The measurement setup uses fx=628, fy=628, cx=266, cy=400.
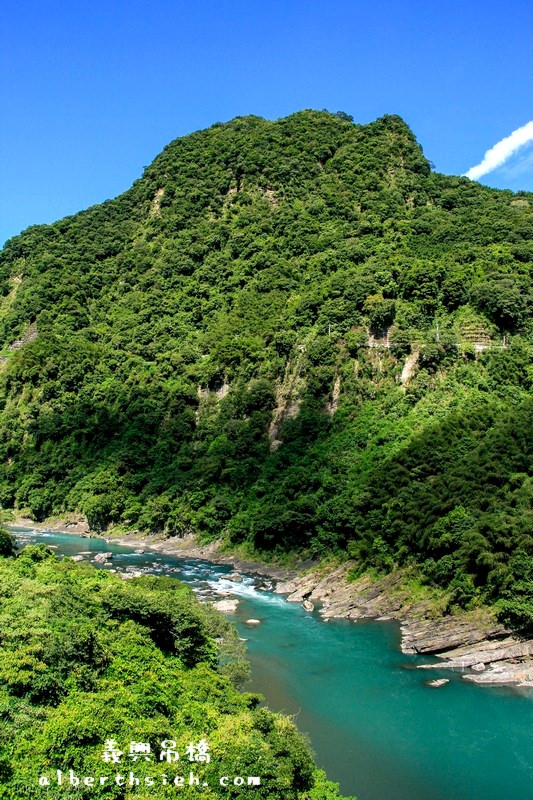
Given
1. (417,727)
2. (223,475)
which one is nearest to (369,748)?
(417,727)

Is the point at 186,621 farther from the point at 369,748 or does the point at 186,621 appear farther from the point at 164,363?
the point at 164,363

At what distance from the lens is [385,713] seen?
36312 millimetres

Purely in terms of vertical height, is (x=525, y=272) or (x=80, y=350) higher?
(x=525, y=272)

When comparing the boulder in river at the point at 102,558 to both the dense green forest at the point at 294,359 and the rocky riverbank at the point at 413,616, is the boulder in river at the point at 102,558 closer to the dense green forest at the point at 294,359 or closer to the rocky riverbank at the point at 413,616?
the rocky riverbank at the point at 413,616

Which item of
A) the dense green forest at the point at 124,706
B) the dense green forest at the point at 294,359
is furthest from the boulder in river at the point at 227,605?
the dense green forest at the point at 124,706

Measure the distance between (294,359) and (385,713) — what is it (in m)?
62.4

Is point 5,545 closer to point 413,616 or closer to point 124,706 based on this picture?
point 124,706

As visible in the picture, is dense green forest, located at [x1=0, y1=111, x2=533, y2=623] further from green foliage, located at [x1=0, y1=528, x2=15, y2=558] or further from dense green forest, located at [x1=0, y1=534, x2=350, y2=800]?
green foliage, located at [x1=0, y1=528, x2=15, y2=558]

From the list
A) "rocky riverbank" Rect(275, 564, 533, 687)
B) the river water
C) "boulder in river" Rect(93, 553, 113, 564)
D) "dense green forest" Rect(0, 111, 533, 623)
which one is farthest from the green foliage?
"dense green forest" Rect(0, 111, 533, 623)

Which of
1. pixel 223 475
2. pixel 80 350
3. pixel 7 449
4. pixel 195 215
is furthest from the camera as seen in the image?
pixel 195 215

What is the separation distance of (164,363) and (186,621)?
79583 mm

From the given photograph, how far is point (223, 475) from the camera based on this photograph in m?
84.2

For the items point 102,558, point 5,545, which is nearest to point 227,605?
point 5,545

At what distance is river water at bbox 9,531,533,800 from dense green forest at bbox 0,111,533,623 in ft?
28.4
